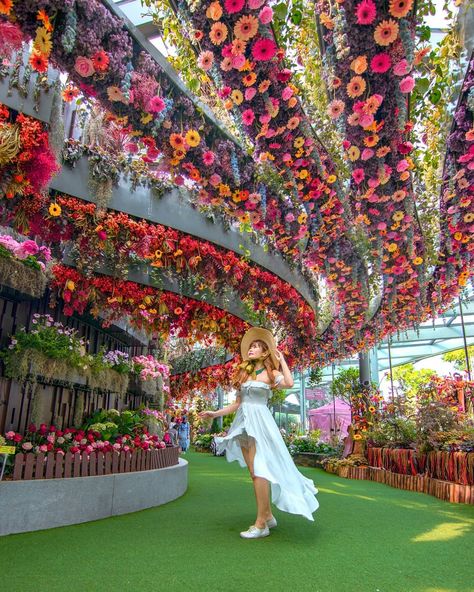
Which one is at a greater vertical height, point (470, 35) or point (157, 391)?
A: point (470, 35)

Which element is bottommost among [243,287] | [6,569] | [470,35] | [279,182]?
[6,569]

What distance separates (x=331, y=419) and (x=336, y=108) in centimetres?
1884

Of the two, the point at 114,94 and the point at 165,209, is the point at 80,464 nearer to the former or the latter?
the point at 165,209

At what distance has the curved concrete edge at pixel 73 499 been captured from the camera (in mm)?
3758

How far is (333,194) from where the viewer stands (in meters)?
5.30

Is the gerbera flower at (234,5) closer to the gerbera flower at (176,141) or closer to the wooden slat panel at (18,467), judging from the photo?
the gerbera flower at (176,141)

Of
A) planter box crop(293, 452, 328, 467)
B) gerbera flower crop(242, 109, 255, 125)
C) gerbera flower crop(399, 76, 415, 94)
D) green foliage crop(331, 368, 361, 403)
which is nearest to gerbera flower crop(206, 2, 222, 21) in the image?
gerbera flower crop(242, 109, 255, 125)

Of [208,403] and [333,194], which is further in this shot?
[208,403]

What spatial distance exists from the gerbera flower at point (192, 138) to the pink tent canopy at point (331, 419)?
44.3ft

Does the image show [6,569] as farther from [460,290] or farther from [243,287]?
[460,290]

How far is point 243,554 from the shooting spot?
3033mm

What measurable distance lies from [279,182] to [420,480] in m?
5.21

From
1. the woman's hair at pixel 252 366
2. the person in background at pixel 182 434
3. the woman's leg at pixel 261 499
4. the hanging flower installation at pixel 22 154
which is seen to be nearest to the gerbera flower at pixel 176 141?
the hanging flower installation at pixel 22 154

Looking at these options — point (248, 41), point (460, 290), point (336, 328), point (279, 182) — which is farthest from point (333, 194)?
point (336, 328)
